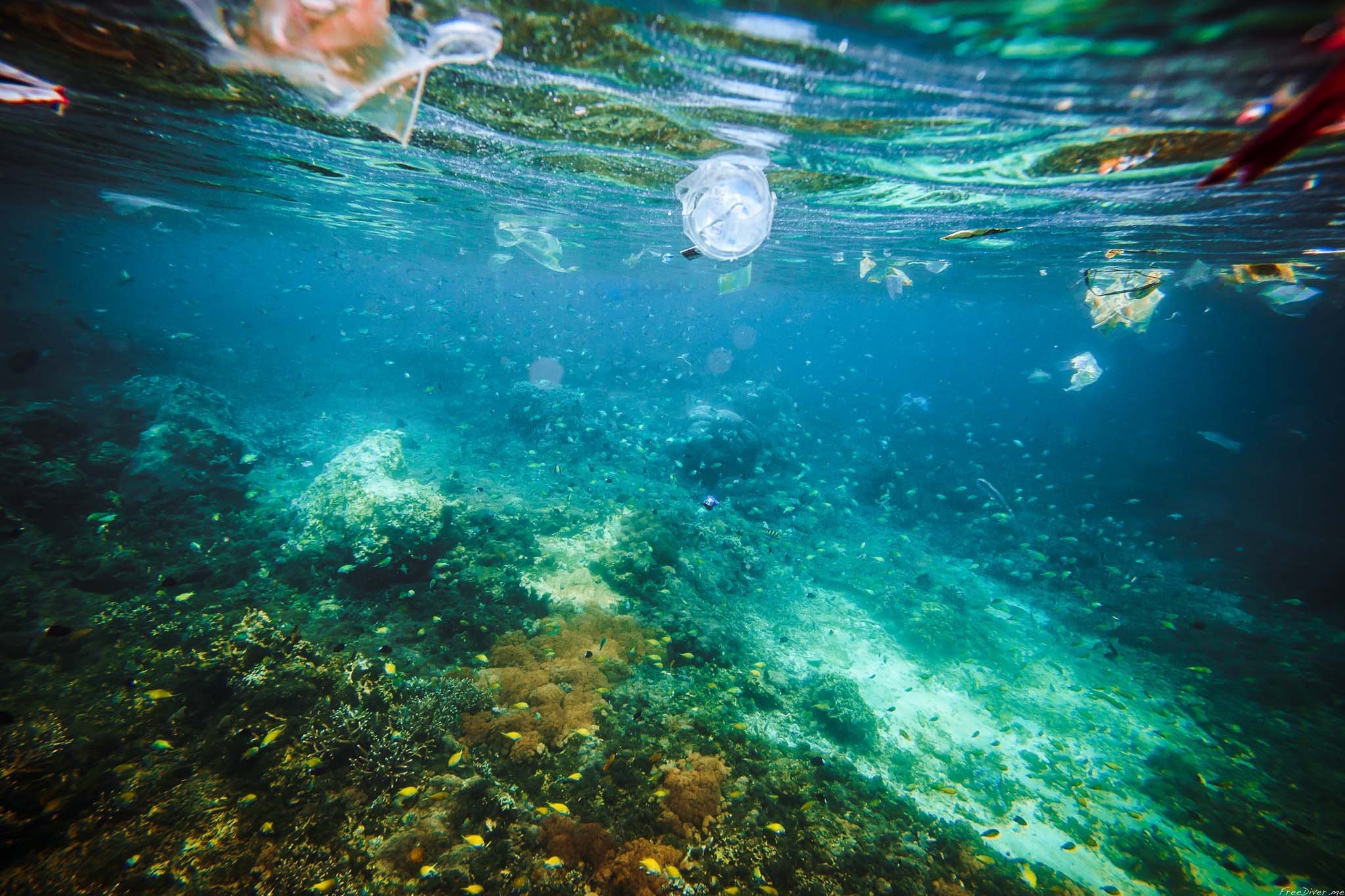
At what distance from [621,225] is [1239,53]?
1850cm

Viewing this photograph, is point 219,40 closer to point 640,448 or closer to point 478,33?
point 478,33

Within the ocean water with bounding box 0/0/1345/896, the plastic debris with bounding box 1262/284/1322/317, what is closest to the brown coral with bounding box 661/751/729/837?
the ocean water with bounding box 0/0/1345/896

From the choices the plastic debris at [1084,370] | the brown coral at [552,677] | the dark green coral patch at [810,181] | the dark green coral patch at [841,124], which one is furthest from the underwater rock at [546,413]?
the plastic debris at [1084,370]

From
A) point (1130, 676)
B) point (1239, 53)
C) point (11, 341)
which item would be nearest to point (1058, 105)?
point (1239, 53)

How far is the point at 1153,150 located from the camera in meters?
7.54

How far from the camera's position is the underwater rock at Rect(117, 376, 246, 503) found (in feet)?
46.2

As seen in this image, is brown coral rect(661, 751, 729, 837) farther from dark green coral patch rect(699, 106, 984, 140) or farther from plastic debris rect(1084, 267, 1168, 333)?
plastic debris rect(1084, 267, 1168, 333)

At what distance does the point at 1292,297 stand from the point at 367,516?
3076cm

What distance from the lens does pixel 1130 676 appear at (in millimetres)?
12938

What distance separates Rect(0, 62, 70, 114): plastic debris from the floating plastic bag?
12.1 metres

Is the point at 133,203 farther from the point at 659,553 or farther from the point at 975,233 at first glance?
the point at 975,233

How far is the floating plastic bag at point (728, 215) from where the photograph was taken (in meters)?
6.59

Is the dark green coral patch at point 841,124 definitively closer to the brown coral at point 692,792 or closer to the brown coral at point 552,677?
the brown coral at point 552,677

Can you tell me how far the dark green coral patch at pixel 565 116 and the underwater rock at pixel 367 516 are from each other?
8.92m
